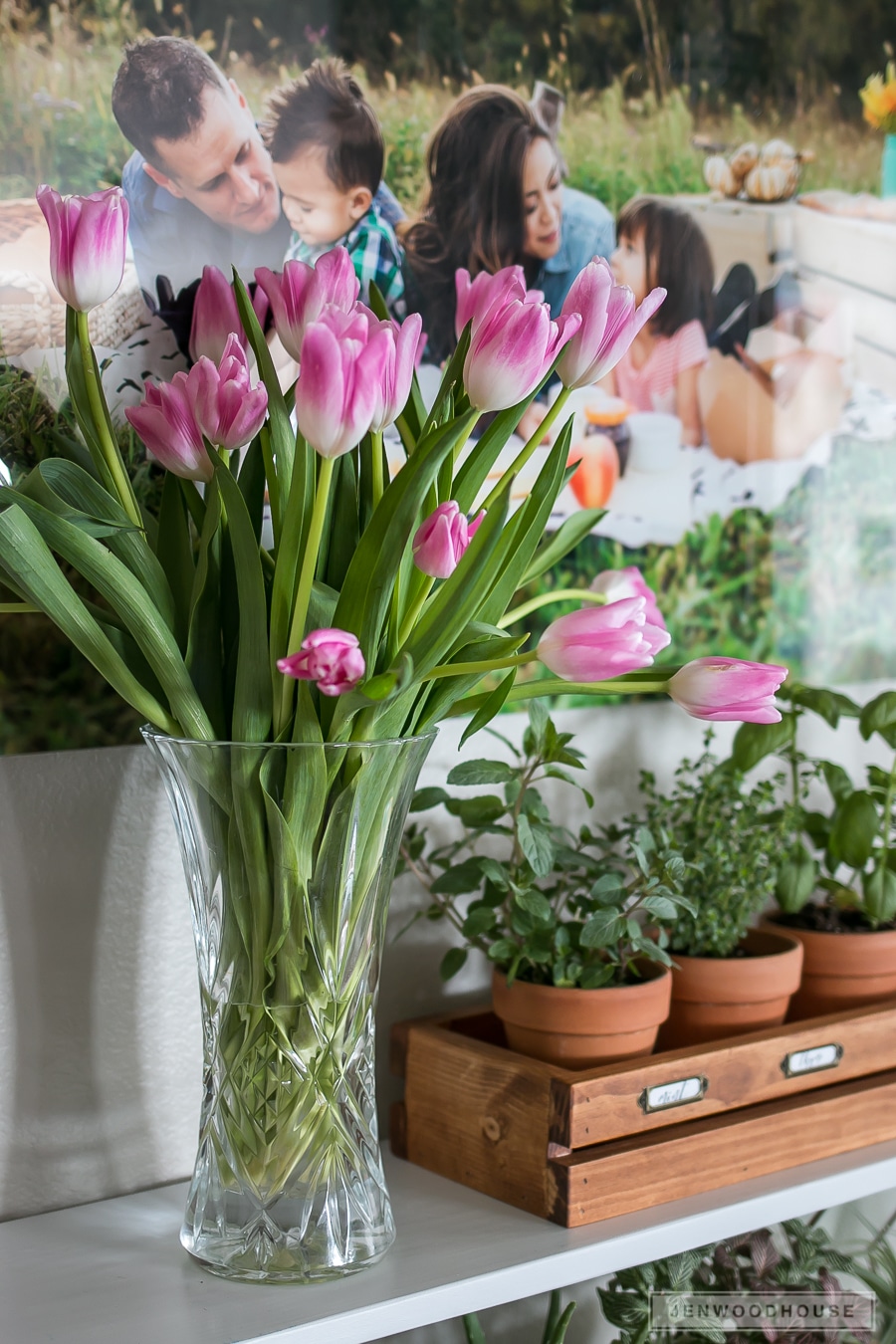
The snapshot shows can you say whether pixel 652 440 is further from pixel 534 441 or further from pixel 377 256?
pixel 534 441

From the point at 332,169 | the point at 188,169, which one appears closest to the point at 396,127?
the point at 332,169

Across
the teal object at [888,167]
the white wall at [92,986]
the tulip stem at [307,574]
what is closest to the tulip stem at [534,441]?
the tulip stem at [307,574]

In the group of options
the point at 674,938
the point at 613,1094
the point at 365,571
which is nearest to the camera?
the point at 365,571

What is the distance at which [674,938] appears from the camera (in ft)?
3.47

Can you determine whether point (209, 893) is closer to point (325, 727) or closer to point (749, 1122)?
point (325, 727)

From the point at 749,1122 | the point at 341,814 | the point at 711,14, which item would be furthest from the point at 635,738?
the point at 711,14

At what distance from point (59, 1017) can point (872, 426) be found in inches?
36.3

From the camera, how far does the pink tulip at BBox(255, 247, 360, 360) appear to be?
0.75 meters

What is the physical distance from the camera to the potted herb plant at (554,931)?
912 millimetres

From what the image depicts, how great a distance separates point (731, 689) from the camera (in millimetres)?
753

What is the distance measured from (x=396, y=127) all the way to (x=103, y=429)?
0.39 metres

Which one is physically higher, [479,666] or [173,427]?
[173,427]

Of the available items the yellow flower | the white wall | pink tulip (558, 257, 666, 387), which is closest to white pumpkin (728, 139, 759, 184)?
the yellow flower

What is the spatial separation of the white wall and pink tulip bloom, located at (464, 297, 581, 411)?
0.38 m
